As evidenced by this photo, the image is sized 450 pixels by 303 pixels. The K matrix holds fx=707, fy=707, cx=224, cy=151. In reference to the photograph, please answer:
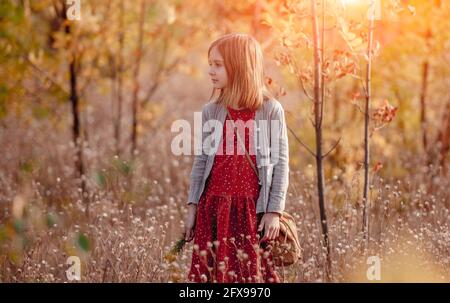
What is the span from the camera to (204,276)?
3.33 metres

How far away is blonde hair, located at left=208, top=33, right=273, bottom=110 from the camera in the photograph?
3428mm

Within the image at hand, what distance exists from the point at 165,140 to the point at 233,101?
4.73 m

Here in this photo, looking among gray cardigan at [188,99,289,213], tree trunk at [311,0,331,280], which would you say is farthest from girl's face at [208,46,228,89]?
tree trunk at [311,0,331,280]

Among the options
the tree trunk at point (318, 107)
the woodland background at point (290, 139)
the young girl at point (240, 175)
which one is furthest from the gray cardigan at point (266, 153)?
the tree trunk at point (318, 107)

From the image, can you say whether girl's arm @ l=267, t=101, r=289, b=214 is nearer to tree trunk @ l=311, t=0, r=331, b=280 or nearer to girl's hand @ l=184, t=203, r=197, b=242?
girl's hand @ l=184, t=203, r=197, b=242

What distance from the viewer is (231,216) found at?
11.4 ft

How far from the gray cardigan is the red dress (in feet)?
0.11

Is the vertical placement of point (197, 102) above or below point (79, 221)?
above

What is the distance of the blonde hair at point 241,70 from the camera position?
3.43 meters

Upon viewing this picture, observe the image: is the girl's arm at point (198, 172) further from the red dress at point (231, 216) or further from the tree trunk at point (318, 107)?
the tree trunk at point (318, 107)

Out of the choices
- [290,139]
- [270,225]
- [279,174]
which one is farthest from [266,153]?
[290,139]

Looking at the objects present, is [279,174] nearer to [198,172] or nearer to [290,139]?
[198,172]
